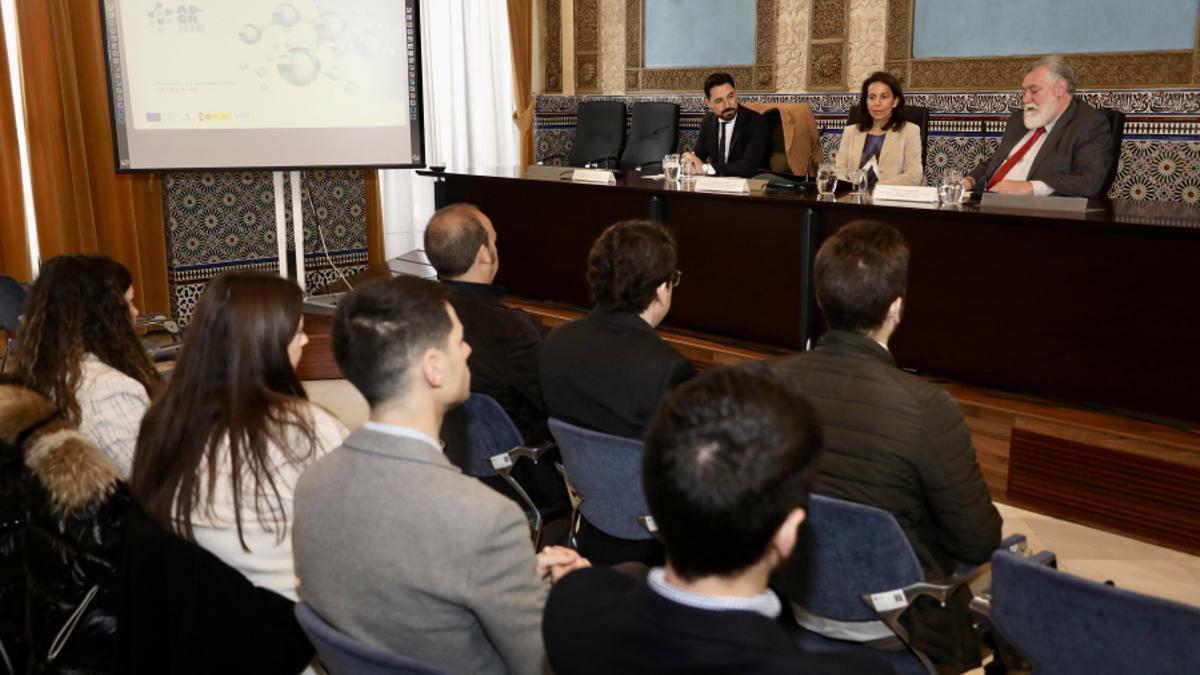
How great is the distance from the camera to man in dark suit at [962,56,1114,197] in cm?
390

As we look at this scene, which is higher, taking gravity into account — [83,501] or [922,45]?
[922,45]

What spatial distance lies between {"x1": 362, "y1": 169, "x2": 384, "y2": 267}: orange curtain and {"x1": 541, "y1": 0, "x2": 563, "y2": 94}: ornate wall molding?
1774mm

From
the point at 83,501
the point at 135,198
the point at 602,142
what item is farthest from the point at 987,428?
the point at 135,198

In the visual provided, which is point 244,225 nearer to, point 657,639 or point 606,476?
point 606,476

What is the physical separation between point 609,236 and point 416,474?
1.17 metres

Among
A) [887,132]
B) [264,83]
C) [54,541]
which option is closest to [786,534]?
[54,541]

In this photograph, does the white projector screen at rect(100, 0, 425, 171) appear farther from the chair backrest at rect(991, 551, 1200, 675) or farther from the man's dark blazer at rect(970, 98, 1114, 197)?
the chair backrest at rect(991, 551, 1200, 675)

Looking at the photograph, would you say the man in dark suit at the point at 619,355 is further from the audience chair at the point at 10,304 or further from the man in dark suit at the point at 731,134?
the man in dark suit at the point at 731,134

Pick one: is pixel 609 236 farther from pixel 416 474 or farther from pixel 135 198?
pixel 135 198

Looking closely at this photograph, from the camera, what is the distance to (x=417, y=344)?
4.91 ft

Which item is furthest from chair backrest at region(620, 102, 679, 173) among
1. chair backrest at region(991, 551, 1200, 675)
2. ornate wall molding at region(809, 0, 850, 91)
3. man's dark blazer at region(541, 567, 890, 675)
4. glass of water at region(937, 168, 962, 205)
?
man's dark blazer at region(541, 567, 890, 675)

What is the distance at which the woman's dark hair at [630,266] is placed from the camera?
231 centimetres

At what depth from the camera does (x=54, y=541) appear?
68.8 inches

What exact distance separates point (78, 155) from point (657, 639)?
18.1ft
